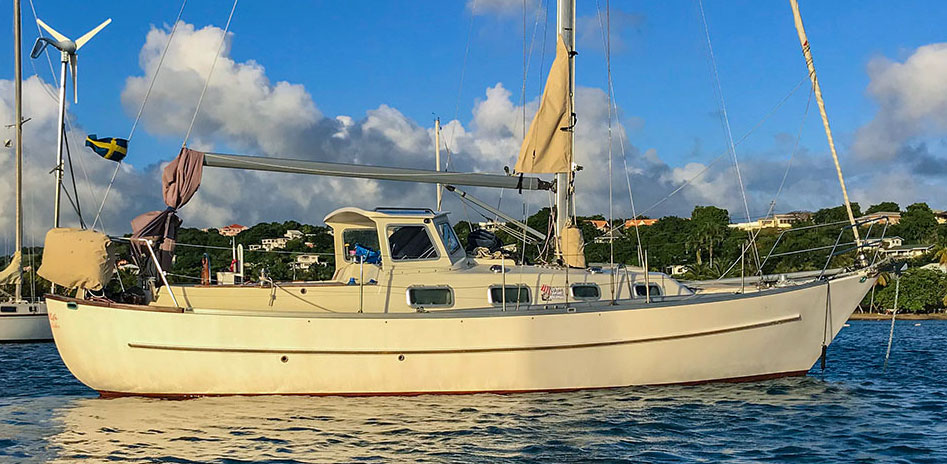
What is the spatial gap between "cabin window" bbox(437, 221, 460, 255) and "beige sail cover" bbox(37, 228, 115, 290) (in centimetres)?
597

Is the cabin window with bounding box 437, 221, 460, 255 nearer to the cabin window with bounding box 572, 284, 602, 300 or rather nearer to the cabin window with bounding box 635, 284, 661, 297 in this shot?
the cabin window with bounding box 572, 284, 602, 300

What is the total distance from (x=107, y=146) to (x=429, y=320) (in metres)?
6.63

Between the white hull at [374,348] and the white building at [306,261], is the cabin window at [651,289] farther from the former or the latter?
the white building at [306,261]

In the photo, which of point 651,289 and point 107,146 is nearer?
point 107,146

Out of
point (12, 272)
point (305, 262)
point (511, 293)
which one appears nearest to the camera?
point (511, 293)

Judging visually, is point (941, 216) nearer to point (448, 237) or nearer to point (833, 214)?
point (833, 214)

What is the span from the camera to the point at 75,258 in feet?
44.0

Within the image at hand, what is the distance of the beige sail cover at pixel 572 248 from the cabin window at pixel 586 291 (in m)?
0.76

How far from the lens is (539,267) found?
15695mm

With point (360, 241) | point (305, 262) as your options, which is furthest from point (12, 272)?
point (360, 241)

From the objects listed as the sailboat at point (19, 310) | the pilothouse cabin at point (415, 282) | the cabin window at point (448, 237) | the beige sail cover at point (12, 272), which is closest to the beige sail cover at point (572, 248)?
the pilothouse cabin at point (415, 282)

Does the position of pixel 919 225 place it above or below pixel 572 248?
above

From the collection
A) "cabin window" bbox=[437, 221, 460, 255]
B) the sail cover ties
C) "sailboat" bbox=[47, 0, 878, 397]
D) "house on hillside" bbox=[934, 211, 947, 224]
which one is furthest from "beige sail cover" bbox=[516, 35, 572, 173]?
"house on hillside" bbox=[934, 211, 947, 224]

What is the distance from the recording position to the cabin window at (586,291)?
15.2 metres
